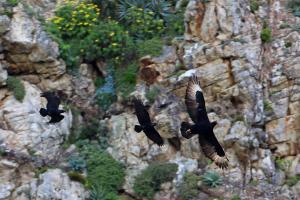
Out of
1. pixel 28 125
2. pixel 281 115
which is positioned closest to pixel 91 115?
pixel 28 125

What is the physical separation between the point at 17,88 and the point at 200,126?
676cm

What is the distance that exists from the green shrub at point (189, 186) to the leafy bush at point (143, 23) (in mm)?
4156

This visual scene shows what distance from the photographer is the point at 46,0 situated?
25922 millimetres

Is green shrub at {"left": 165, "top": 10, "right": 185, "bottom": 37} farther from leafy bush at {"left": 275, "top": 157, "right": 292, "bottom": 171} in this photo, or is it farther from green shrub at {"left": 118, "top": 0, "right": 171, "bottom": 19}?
leafy bush at {"left": 275, "top": 157, "right": 292, "bottom": 171}

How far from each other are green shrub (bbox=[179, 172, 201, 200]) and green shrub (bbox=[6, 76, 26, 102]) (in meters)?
4.13

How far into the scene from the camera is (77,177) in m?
22.4

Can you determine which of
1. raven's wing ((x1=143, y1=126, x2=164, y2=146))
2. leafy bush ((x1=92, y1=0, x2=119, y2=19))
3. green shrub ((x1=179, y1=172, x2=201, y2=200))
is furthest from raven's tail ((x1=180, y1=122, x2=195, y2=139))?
leafy bush ((x1=92, y1=0, x2=119, y2=19))

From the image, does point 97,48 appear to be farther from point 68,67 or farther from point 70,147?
point 70,147

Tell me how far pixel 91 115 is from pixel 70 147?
51.4 inches

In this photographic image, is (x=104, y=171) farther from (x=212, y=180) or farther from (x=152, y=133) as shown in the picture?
(x=152, y=133)

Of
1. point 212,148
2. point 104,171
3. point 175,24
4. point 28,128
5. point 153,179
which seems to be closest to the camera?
point 212,148

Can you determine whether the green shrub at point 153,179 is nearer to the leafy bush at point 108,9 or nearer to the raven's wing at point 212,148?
the raven's wing at point 212,148

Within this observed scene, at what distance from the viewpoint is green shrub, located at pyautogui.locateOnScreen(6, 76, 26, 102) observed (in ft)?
75.2

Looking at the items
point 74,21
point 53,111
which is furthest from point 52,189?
point 74,21
